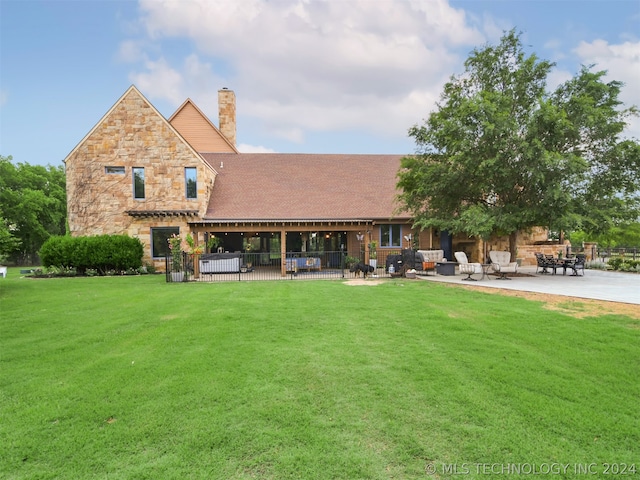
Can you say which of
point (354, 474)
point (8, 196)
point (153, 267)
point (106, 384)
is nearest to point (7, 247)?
point (153, 267)

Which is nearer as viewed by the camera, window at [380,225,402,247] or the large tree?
the large tree

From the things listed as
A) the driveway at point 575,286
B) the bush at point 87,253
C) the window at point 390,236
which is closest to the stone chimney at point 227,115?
the bush at point 87,253

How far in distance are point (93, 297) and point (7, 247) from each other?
366cm

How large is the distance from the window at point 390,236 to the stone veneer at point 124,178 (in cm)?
1029

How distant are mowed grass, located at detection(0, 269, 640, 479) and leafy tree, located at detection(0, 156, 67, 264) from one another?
36577 millimetres

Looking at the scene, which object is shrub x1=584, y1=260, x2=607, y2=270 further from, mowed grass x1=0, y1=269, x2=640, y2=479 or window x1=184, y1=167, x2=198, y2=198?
window x1=184, y1=167, x2=198, y2=198

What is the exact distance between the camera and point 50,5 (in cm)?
1428

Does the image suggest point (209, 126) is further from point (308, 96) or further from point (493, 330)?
point (493, 330)

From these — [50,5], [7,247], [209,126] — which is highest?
[50,5]

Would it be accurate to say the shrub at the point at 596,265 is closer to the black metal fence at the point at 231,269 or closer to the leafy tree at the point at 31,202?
the black metal fence at the point at 231,269

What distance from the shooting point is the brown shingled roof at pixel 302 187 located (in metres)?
18.9

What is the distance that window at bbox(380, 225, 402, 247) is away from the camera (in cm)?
1977

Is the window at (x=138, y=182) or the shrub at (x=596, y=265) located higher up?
the window at (x=138, y=182)

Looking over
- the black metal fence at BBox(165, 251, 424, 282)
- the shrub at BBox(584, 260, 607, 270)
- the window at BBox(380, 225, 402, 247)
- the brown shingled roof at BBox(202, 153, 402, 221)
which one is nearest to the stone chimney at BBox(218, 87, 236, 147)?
the brown shingled roof at BBox(202, 153, 402, 221)
